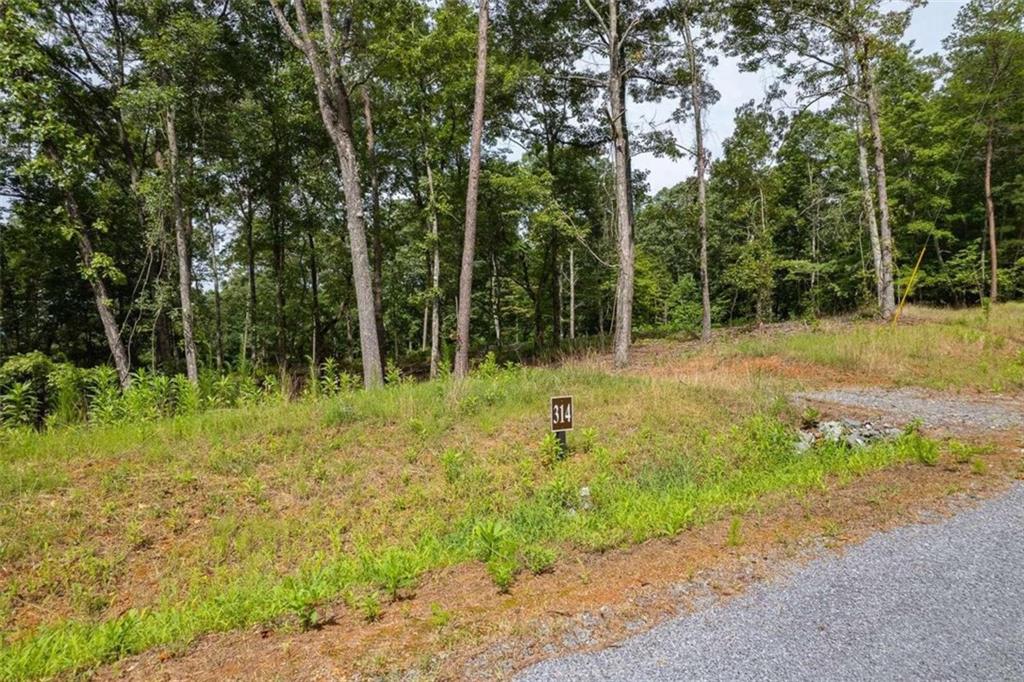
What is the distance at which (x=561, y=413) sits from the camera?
5496 millimetres

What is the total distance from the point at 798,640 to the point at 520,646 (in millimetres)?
1378

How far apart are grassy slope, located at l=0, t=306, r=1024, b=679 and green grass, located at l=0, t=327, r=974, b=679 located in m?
0.02

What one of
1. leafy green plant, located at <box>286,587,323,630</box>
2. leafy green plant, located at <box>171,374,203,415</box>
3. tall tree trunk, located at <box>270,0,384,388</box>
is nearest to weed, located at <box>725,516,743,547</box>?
leafy green plant, located at <box>286,587,323,630</box>

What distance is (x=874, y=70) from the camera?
46.4 ft

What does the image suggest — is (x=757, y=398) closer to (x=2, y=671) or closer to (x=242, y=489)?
(x=242, y=489)

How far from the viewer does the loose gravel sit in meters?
6.32

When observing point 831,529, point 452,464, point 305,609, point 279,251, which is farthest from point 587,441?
point 279,251

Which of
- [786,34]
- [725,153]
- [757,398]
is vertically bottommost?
[757,398]

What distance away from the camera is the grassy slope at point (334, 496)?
3.42 meters

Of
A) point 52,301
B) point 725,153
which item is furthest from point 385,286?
point 725,153

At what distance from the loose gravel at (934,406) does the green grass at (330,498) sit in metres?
1.44

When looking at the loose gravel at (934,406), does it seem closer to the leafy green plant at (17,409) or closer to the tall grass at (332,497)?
the tall grass at (332,497)

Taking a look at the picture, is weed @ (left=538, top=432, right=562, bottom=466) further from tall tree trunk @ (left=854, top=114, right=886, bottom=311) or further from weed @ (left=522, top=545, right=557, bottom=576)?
tall tree trunk @ (left=854, top=114, right=886, bottom=311)

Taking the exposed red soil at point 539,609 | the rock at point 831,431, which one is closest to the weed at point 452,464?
the exposed red soil at point 539,609
